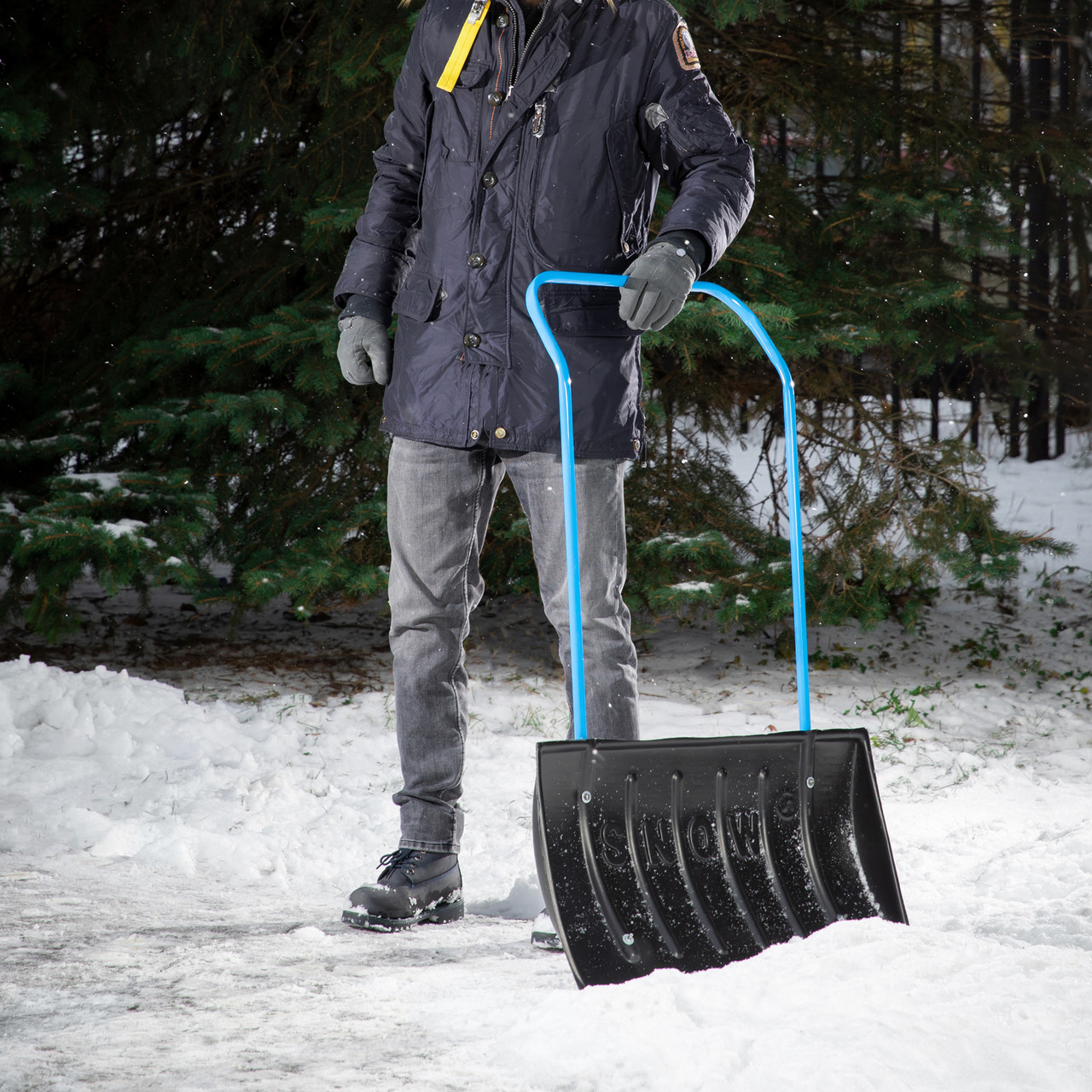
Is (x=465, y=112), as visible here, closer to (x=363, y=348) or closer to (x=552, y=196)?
(x=552, y=196)

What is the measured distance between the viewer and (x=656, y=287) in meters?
2.08

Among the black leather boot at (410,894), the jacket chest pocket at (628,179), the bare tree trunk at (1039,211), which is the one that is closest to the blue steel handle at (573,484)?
the jacket chest pocket at (628,179)

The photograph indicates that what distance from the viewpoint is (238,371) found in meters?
4.30

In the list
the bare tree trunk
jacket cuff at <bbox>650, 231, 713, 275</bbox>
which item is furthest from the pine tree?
jacket cuff at <bbox>650, 231, 713, 275</bbox>

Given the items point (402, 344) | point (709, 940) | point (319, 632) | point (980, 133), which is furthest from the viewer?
point (319, 632)

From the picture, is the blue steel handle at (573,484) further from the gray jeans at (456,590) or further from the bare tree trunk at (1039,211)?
the bare tree trunk at (1039,211)

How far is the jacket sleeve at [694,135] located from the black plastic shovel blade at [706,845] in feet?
3.46

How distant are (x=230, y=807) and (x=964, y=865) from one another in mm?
2103

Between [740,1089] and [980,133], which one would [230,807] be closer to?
[740,1089]

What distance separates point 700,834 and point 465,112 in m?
1.61

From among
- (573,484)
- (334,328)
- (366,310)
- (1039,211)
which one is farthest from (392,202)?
(1039,211)

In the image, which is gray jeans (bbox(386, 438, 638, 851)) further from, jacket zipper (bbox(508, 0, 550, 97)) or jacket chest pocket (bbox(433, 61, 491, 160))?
jacket zipper (bbox(508, 0, 550, 97))

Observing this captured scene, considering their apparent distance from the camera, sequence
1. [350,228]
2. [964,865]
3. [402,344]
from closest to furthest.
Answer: [402,344], [964,865], [350,228]

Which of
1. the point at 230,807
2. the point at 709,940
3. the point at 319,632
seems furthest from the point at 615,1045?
the point at 319,632
